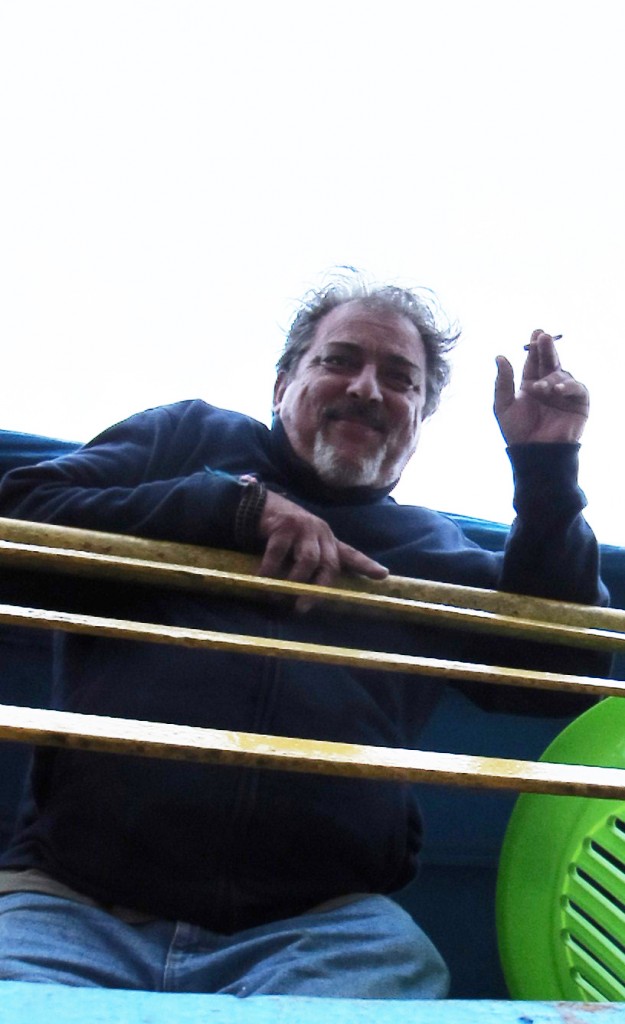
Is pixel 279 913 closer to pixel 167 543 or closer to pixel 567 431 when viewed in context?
pixel 167 543


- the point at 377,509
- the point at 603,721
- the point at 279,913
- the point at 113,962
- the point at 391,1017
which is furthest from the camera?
the point at 377,509

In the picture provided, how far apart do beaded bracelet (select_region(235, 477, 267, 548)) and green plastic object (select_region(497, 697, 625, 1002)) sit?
17.9 inches

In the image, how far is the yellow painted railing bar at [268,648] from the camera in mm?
696

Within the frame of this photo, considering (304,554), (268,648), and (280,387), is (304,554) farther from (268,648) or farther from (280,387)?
(280,387)

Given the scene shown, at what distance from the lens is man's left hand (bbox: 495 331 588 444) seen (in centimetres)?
118

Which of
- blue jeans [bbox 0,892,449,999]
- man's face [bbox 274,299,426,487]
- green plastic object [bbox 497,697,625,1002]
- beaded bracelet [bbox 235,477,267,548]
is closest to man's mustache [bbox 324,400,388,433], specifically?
man's face [bbox 274,299,426,487]

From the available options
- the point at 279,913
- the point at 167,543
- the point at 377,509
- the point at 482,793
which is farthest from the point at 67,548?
the point at 482,793

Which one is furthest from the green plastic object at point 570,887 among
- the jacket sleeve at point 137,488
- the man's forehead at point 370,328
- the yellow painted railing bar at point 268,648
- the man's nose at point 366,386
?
the man's forehead at point 370,328

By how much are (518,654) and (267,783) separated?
17.3 inches

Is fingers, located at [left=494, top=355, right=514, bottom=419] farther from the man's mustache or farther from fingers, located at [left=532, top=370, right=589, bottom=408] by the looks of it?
the man's mustache

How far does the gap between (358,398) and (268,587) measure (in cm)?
55

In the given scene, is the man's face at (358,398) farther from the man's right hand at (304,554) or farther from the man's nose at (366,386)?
the man's right hand at (304,554)

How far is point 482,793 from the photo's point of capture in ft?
4.45

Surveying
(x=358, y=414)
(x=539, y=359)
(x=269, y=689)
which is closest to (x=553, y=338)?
(x=539, y=359)
